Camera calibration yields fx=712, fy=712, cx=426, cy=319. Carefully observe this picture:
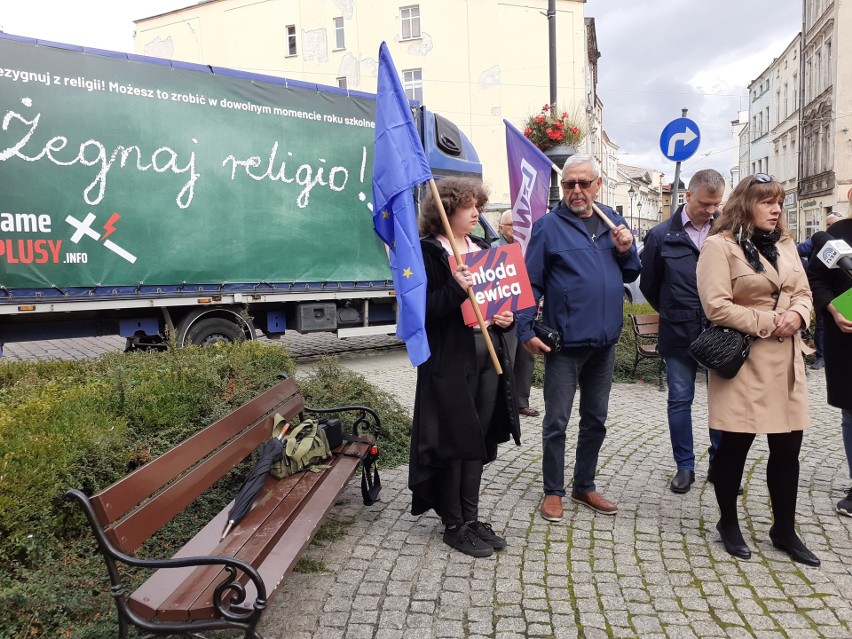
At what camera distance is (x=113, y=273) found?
7.77m

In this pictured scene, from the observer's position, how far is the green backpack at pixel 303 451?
12.9 ft

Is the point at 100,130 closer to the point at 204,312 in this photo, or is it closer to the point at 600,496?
the point at 204,312

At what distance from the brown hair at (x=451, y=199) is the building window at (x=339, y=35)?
90.3 feet

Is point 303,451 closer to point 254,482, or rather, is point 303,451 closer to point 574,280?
point 254,482

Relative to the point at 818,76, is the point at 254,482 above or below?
below

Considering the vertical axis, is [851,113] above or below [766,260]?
above

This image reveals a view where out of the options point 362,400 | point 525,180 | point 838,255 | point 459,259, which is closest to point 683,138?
point 525,180

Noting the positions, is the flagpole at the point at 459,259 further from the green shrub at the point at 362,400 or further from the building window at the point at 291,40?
the building window at the point at 291,40

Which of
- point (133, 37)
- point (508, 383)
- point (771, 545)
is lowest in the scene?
point (771, 545)

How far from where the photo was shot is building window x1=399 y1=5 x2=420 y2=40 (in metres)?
28.3

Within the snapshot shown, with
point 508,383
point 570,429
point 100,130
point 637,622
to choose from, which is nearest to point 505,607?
point 637,622

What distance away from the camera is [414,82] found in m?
28.3

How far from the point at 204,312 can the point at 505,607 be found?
20.9ft

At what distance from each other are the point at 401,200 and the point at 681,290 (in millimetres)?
2130
